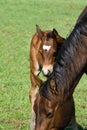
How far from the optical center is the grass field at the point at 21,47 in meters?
6.27

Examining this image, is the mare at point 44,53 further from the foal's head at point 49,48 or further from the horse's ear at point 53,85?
the horse's ear at point 53,85

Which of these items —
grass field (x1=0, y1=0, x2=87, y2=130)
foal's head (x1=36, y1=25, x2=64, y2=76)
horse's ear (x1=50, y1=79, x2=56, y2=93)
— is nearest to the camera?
horse's ear (x1=50, y1=79, x2=56, y2=93)

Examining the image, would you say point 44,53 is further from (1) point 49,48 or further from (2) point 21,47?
(2) point 21,47

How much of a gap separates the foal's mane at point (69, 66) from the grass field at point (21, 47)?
1935 mm

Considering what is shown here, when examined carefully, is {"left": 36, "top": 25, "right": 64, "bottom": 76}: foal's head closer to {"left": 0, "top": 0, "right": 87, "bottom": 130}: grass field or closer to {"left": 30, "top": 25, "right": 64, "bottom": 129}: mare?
{"left": 30, "top": 25, "right": 64, "bottom": 129}: mare

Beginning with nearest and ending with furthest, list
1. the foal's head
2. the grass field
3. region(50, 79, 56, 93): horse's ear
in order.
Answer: region(50, 79, 56, 93): horse's ear < the foal's head < the grass field

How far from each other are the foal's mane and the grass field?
6.35 feet

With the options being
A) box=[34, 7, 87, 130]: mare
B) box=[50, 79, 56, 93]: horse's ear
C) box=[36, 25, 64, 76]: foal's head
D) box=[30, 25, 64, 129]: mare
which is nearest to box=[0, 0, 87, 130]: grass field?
box=[30, 25, 64, 129]: mare

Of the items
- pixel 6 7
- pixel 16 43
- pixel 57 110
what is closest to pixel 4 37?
pixel 16 43

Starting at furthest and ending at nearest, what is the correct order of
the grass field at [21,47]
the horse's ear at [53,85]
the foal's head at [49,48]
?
the grass field at [21,47] < the foal's head at [49,48] < the horse's ear at [53,85]

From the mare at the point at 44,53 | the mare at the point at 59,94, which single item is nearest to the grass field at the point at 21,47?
the mare at the point at 44,53

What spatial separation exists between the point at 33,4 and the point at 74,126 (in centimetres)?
1380

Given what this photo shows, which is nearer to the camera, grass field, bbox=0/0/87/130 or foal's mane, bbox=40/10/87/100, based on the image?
foal's mane, bbox=40/10/87/100

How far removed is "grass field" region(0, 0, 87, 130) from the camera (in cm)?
627
